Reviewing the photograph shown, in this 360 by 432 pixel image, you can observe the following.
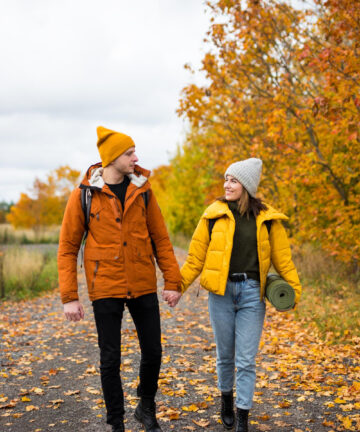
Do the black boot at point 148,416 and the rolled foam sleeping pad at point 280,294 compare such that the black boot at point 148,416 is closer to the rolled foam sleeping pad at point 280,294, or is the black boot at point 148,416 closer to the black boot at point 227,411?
the black boot at point 227,411

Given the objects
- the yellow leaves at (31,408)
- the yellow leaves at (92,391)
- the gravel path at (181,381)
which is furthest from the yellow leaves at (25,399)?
the yellow leaves at (92,391)

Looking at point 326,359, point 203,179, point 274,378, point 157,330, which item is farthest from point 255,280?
point 203,179

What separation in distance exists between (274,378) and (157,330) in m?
2.13

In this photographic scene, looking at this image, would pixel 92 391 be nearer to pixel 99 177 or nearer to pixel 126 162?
pixel 99 177

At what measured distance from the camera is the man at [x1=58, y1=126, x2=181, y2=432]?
3.42 metres

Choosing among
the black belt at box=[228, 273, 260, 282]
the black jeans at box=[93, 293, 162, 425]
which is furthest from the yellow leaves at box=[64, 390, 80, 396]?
Answer: the black belt at box=[228, 273, 260, 282]

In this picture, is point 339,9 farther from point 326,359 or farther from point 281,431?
point 281,431

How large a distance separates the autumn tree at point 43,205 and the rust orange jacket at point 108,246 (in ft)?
140

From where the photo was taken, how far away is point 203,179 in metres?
20.3

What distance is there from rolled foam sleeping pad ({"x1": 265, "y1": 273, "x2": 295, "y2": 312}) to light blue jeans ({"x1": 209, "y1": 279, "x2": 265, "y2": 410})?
0.14m

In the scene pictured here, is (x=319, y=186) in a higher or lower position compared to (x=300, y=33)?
lower

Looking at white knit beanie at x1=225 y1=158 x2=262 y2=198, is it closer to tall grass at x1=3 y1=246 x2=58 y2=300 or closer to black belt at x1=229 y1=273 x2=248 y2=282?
black belt at x1=229 y1=273 x2=248 y2=282

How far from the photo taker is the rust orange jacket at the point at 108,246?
3.41 metres

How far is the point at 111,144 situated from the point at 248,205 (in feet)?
3.89
